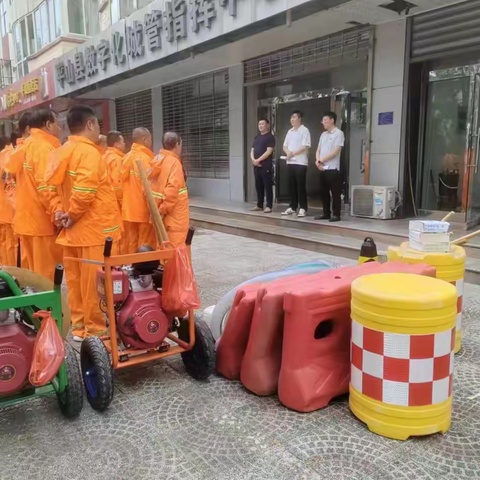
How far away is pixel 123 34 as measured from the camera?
10672 millimetres

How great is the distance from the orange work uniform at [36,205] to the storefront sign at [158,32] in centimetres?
415

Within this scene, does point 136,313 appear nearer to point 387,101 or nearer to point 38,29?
point 387,101

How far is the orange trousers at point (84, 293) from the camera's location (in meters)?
3.80

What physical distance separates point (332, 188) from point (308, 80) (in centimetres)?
297

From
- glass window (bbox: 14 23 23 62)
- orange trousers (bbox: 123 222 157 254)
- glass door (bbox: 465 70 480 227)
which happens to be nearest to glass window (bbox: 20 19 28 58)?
glass window (bbox: 14 23 23 62)

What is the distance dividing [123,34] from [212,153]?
3.52 m

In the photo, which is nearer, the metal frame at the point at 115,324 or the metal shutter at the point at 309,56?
the metal frame at the point at 115,324

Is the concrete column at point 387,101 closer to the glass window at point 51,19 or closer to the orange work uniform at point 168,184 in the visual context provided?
the orange work uniform at point 168,184

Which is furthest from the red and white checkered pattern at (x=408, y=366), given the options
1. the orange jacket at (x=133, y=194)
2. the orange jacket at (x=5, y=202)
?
the orange jacket at (x=5, y=202)

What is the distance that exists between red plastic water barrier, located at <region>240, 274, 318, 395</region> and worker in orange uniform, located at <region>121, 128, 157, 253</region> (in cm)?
263

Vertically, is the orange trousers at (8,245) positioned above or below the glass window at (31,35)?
below

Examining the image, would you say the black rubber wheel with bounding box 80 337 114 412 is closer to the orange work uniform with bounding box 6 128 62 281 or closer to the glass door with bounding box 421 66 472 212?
the orange work uniform with bounding box 6 128 62 281

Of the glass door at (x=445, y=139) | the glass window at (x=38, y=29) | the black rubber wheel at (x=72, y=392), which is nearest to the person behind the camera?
the black rubber wheel at (x=72, y=392)

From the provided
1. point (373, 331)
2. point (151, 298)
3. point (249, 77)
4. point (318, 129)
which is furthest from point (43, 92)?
point (373, 331)
